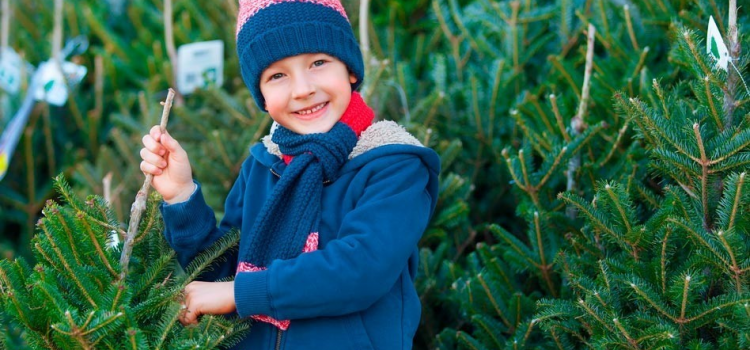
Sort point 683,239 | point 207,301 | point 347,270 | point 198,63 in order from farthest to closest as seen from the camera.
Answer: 1. point 198,63
2. point 683,239
3. point 207,301
4. point 347,270

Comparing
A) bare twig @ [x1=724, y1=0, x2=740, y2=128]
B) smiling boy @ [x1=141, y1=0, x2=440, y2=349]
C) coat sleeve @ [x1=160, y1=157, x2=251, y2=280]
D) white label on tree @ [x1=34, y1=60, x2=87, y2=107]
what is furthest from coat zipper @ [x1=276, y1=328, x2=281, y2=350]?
white label on tree @ [x1=34, y1=60, x2=87, y2=107]

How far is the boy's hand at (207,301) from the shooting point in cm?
174

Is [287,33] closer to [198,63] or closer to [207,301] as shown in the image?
[207,301]

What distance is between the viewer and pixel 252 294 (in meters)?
1.67

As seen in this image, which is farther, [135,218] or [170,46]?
[170,46]

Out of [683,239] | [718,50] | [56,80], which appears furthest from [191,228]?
[56,80]

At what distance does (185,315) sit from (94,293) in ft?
0.67

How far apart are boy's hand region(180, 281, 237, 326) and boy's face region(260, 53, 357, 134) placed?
16.2 inches

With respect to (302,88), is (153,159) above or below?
below

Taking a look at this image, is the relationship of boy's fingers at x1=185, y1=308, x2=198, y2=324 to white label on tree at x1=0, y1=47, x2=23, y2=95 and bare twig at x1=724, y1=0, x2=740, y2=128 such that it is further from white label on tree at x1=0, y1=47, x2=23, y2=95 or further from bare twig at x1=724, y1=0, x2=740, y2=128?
white label on tree at x1=0, y1=47, x2=23, y2=95

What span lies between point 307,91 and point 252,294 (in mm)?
472

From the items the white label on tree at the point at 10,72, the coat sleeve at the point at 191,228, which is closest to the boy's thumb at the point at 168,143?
the coat sleeve at the point at 191,228

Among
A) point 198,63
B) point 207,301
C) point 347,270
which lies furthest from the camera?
point 198,63

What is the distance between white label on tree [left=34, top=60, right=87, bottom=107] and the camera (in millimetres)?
3572
